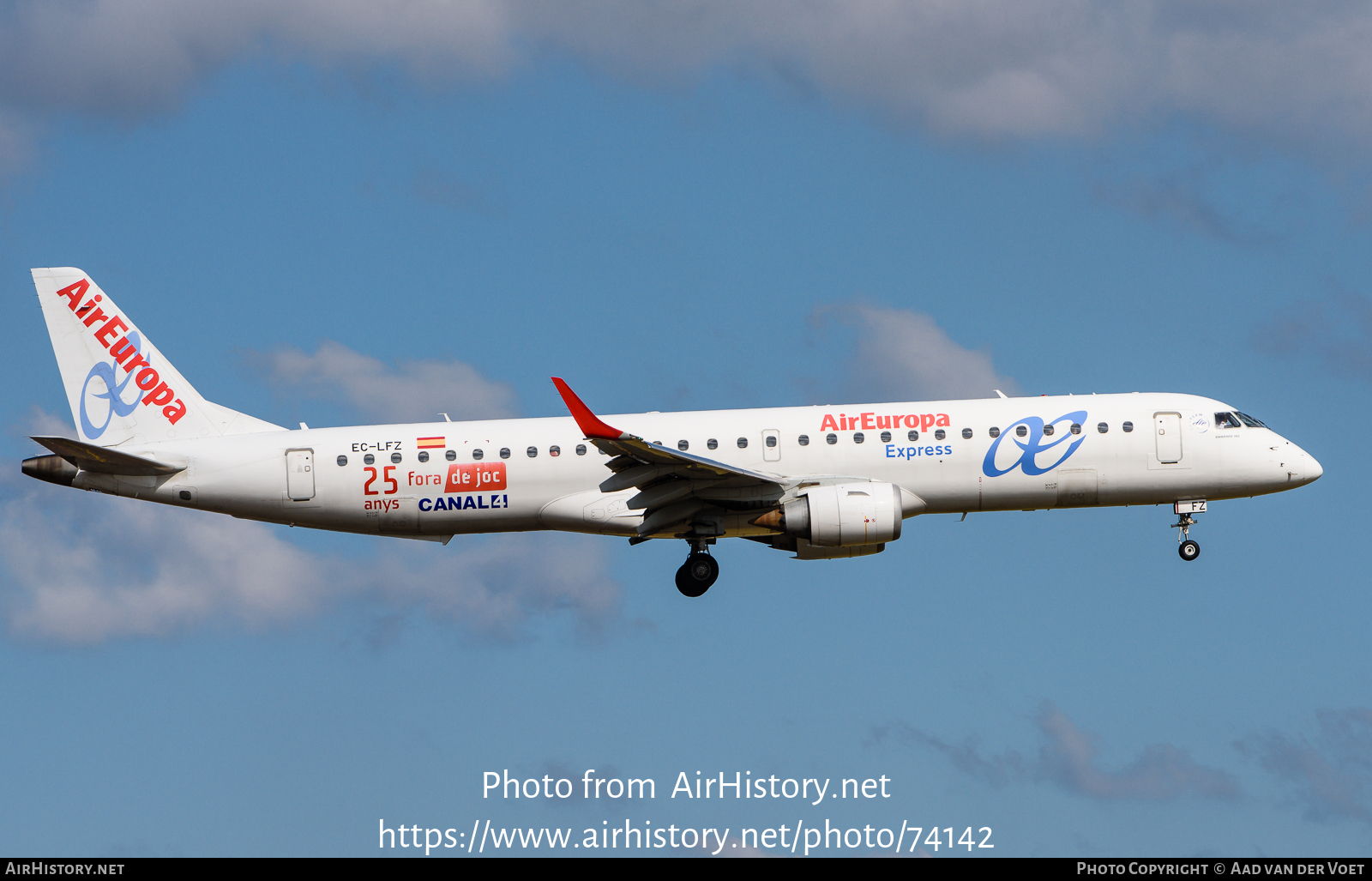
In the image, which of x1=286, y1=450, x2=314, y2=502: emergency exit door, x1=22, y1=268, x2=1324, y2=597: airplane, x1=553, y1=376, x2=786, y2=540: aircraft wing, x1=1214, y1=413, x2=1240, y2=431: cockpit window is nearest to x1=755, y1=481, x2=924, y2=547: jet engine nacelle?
x1=22, y1=268, x2=1324, y2=597: airplane

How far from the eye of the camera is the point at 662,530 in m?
38.0

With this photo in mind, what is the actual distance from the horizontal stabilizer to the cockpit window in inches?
1091

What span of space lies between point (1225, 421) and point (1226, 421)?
0.08 feet

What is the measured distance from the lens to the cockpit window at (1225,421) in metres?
38.4

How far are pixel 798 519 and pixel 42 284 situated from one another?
22.8 m

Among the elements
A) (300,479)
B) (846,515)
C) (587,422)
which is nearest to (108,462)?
(300,479)

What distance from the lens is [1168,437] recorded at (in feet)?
124

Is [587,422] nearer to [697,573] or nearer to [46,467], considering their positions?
[697,573]

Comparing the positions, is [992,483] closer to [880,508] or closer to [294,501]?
[880,508]

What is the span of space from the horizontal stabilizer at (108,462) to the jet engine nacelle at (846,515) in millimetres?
16673

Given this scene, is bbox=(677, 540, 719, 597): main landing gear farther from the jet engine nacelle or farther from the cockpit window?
the cockpit window

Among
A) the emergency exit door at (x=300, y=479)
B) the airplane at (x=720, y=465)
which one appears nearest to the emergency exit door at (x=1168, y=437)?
the airplane at (x=720, y=465)

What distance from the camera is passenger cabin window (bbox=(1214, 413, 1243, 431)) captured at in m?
38.4

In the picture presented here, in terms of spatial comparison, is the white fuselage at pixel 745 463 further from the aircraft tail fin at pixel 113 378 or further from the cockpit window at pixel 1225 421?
the aircraft tail fin at pixel 113 378
